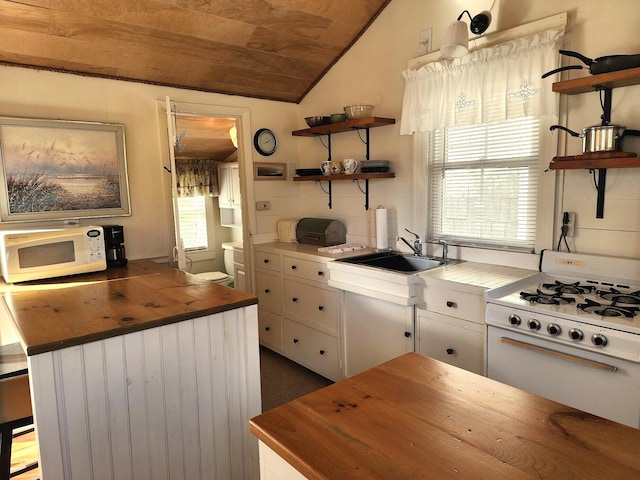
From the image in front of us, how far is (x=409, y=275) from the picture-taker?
2.41 meters

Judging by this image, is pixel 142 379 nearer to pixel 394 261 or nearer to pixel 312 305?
pixel 312 305

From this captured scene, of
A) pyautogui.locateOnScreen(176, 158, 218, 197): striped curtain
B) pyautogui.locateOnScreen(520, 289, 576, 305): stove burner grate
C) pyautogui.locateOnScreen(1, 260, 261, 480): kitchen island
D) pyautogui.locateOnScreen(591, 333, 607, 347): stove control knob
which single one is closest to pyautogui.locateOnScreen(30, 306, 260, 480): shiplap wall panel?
pyautogui.locateOnScreen(1, 260, 261, 480): kitchen island

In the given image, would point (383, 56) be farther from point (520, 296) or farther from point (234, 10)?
point (520, 296)

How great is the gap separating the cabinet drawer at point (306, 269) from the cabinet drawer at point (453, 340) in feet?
2.81

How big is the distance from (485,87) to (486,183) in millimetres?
573

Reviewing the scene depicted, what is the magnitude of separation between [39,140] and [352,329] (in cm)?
236

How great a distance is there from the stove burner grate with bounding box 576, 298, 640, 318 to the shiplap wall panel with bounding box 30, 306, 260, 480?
4.67 feet

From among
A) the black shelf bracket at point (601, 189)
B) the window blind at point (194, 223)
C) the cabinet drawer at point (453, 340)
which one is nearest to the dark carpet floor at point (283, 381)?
the cabinet drawer at point (453, 340)

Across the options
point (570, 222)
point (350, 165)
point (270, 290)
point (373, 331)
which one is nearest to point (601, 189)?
point (570, 222)

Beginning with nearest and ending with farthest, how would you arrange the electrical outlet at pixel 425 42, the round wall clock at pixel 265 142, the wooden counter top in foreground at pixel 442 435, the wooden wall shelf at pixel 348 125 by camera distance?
the wooden counter top in foreground at pixel 442 435 → the electrical outlet at pixel 425 42 → the wooden wall shelf at pixel 348 125 → the round wall clock at pixel 265 142

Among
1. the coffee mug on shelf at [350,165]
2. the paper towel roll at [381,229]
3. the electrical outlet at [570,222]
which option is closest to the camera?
the electrical outlet at [570,222]

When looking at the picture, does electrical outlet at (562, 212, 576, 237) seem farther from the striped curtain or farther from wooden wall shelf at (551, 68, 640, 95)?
the striped curtain

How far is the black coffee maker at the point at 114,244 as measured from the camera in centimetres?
291

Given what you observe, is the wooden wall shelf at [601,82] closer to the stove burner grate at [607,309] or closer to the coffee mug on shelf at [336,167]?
the stove burner grate at [607,309]
